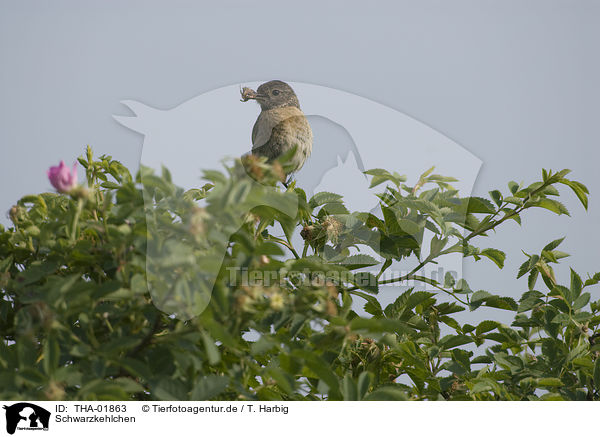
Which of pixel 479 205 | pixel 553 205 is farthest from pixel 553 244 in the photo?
pixel 479 205

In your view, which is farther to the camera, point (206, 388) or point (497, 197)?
point (497, 197)

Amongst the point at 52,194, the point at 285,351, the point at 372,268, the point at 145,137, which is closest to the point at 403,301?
the point at 372,268

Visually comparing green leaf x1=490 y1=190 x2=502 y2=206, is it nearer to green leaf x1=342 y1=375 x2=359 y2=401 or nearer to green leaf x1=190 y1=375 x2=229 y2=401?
green leaf x1=342 y1=375 x2=359 y2=401

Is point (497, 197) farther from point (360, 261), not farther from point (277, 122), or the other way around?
point (277, 122)

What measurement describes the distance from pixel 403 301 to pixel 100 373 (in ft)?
2.01

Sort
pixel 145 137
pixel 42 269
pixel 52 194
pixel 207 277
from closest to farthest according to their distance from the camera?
pixel 207 277, pixel 42 269, pixel 145 137, pixel 52 194

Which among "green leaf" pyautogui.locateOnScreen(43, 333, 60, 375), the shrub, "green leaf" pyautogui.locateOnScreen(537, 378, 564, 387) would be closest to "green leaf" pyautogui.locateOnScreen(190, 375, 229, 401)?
the shrub

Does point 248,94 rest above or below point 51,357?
above

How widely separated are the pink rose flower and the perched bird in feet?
2.18

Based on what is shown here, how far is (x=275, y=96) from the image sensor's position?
1622mm

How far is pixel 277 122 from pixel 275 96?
0.34 ft

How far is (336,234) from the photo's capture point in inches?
44.1
